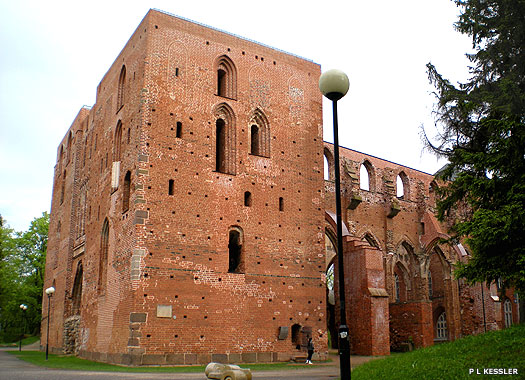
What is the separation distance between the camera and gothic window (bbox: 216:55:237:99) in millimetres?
20922

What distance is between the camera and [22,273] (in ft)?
135

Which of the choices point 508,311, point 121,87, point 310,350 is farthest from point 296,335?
point 508,311

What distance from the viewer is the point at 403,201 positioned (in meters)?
32.1

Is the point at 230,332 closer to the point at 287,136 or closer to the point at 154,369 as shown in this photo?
the point at 154,369

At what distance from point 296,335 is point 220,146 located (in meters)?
7.98

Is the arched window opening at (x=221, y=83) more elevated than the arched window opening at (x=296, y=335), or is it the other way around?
the arched window opening at (x=221, y=83)

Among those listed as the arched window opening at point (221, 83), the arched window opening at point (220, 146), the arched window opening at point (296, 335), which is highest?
the arched window opening at point (221, 83)

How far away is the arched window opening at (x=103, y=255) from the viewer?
21.5m

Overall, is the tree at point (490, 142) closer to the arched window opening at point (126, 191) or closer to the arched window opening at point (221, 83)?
the arched window opening at point (221, 83)

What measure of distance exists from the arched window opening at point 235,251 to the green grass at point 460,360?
8030 millimetres

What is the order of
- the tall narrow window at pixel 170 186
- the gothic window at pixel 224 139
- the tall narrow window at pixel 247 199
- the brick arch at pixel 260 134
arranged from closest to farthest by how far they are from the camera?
the tall narrow window at pixel 170 186 < the tall narrow window at pixel 247 199 < the gothic window at pixel 224 139 < the brick arch at pixel 260 134

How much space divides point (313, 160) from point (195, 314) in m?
8.49

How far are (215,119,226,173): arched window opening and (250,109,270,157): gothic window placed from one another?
129 centimetres

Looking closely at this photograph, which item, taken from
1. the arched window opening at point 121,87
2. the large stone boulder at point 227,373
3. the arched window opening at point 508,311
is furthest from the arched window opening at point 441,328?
the large stone boulder at point 227,373
